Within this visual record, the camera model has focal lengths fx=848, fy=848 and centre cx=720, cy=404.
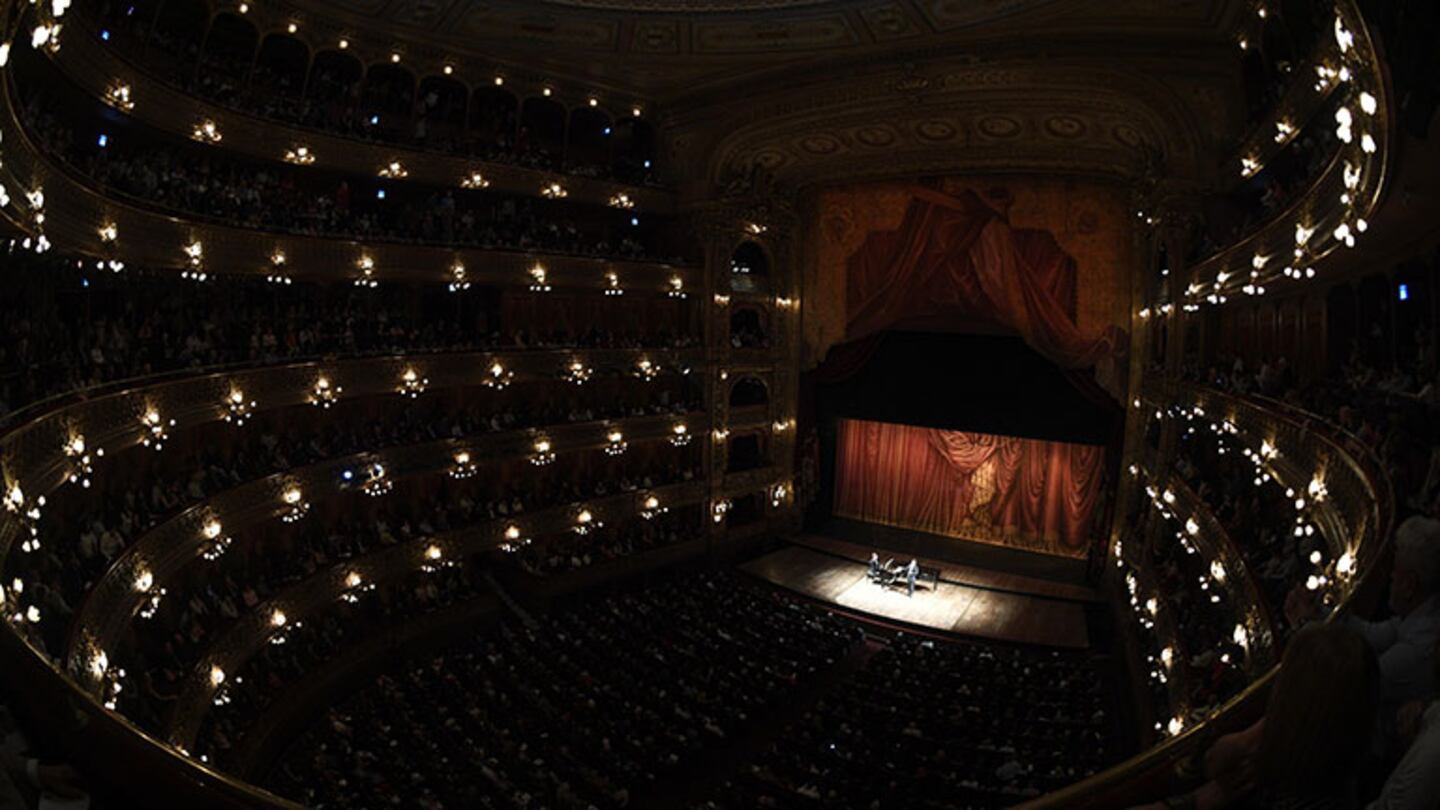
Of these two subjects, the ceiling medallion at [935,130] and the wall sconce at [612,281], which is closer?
the ceiling medallion at [935,130]

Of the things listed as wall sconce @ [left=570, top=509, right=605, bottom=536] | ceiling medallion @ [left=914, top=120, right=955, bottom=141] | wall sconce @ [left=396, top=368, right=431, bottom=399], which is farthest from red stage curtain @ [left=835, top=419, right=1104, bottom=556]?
wall sconce @ [left=396, top=368, right=431, bottom=399]

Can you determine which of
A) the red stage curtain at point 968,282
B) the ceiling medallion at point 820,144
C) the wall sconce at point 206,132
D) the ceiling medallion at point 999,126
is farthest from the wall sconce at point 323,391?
the ceiling medallion at point 999,126

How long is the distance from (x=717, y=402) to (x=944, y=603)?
10.1 metres

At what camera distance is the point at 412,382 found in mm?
22078

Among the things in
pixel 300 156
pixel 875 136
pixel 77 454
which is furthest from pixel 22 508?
pixel 875 136

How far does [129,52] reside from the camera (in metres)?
17.9

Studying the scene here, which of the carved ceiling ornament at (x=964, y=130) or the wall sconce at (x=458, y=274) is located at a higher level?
the carved ceiling ornament at (x=964, y=130)

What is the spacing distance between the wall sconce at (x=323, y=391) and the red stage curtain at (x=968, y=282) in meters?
17.2

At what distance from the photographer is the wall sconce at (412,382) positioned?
21.8 meters

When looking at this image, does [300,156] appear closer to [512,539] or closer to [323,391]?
[323,391]

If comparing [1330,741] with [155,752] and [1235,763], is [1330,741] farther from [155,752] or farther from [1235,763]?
[155,752]

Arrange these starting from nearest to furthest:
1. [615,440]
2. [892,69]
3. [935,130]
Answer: [892,69] → [935,130] → [615,440]

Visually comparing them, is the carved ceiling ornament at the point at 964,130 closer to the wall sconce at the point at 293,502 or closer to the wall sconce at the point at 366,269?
the wall sconce at the point at 366,269

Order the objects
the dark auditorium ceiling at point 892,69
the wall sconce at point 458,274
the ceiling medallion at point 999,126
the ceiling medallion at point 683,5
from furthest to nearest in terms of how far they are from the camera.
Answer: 1. the ceiling medallion at point 999,126
2. the wall sconce at point 458,274
3. the ceiling medallion at point 683,5
4. the dark auditorium ceiling at point 892,69
